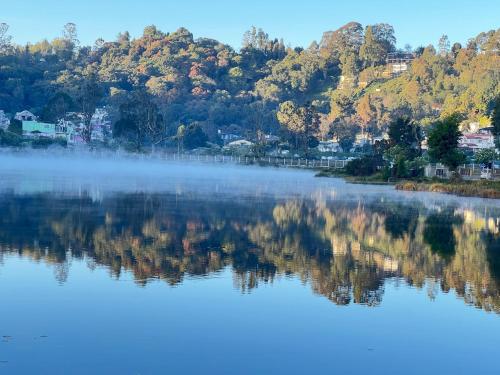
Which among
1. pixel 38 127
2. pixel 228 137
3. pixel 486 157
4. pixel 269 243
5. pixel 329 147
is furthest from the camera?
pixel 228 137

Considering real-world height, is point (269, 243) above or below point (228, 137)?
below

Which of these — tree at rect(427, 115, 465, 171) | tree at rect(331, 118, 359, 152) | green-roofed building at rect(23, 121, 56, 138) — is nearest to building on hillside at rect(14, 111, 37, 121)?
green-roofed building at rect(23, 121, 56, 138)

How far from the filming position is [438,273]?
24.5 m

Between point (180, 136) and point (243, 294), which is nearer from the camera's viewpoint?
point (243, 294)

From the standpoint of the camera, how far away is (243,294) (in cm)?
2003

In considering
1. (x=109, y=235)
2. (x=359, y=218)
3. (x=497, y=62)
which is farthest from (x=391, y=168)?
(x=497, y=62)

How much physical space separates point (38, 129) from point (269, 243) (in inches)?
5158

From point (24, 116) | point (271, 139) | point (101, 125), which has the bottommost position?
point (271, 139)

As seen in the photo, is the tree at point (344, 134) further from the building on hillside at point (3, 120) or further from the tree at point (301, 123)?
the building on hillside at point (3, 120)

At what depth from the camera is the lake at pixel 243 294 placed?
14453 millimetres

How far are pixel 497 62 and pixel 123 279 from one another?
562 feet

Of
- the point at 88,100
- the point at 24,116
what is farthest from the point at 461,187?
the point at 24,116

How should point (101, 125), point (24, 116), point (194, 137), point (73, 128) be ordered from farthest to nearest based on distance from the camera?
1. point (101, 125)
2. point (194, 137)
3. point (73, 128)
4. point (24, 116)

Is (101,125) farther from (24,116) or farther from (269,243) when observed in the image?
(269,243)
